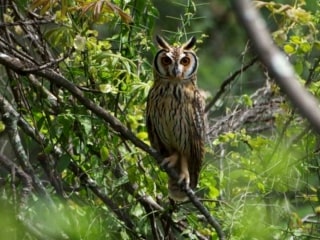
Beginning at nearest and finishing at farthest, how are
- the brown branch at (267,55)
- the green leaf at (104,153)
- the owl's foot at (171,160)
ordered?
1. the brown branch at (267,55)
2. the green leaf at (104,153)
3. the owl's foot at (171,160)

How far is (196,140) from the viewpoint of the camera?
142 inches

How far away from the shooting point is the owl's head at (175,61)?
3.46 meters

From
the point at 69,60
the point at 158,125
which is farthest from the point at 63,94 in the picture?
the point at 158,125

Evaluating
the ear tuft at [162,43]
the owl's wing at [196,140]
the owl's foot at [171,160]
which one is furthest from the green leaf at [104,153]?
the ear tuft at [162,43]

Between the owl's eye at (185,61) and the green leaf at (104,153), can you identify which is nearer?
the green leaf at (104,153)

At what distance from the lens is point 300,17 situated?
2904 millimetres

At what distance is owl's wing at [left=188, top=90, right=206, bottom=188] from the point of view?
3.57 m

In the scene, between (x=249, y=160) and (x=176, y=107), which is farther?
(x=249, y=160)

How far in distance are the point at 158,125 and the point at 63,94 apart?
0.45 metres

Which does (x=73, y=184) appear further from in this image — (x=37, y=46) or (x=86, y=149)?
(x=37, y=46)

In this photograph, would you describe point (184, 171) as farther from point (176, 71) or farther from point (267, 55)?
point (267, 55)

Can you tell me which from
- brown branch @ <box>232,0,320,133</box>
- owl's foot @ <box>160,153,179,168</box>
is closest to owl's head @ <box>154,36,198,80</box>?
owl's foot @ <box>160,153,179,168</box>

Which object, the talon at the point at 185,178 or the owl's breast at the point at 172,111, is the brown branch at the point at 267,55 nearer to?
the talon at the point at 185,178

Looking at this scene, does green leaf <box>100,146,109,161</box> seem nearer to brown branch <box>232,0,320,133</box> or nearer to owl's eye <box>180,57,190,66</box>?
owl's eye <box>180,57,190,66</box>
